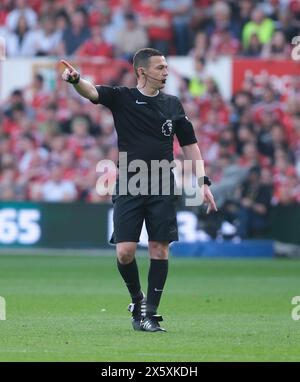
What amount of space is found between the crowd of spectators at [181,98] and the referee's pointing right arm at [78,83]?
1197 centimetres

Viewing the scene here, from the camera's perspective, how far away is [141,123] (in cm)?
1090

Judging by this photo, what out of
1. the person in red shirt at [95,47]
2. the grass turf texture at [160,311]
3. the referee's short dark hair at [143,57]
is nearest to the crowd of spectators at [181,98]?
the person in red shirt at [95,47]

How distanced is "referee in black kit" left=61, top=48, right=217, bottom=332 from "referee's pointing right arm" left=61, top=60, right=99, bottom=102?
0.20 meters

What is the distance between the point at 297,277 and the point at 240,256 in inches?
170

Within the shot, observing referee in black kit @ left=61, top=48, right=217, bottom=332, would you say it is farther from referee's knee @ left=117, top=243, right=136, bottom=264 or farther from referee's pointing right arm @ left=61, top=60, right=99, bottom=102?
referee's pointing right arm @ left=61, top=60, right=99, bottom=102

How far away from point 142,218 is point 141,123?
819 mm

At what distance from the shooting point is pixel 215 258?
21891 millimetres

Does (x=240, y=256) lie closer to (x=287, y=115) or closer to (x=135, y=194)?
(x=287, y=115)

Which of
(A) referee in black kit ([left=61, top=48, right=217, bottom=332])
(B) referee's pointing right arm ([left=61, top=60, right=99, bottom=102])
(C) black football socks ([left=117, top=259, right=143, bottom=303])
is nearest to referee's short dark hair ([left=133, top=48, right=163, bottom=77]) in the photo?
(A) referee in black kit ([left=61, top=48, right=217, bottom=332])

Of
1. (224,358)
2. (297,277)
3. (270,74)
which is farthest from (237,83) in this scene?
(224,358)

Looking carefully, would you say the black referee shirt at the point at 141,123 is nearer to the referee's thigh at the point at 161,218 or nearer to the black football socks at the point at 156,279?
the referee's thigh at the point at 161,218

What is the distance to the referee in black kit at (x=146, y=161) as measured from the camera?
35.5ft

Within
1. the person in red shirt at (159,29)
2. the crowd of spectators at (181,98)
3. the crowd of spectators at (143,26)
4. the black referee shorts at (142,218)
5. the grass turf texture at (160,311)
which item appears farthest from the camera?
the person in red shirt at (159,29)

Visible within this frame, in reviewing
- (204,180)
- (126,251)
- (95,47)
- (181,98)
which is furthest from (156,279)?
(95,47)
